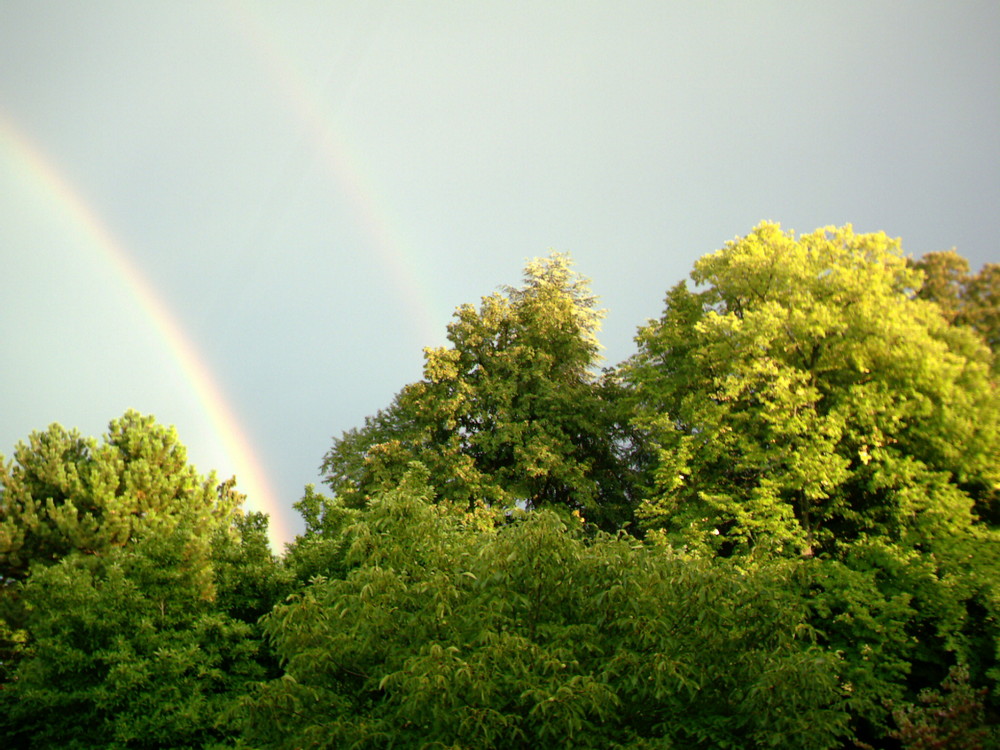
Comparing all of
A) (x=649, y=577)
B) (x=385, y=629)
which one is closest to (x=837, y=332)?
(x=649, y=577)

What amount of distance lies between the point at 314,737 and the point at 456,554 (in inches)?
120

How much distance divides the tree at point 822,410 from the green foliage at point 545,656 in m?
8.69

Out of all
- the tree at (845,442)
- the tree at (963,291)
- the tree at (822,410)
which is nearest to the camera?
the tree at (845,442)

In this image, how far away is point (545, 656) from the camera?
27.2 ft

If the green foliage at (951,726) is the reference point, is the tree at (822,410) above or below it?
above

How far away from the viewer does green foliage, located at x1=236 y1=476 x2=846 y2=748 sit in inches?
322

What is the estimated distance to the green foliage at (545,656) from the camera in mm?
8188

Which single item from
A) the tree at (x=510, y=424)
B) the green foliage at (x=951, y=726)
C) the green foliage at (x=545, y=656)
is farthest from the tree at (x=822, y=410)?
the green foliage at (x=545, y=656)

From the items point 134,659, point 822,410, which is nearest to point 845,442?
point 822,410

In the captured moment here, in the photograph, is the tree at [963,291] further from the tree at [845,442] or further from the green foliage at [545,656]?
the green foliage at [545,656]

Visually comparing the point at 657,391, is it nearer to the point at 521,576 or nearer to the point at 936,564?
the point at 936,564

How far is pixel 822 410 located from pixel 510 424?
32.6 feet

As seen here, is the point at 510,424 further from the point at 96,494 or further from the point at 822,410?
the point at 96,494

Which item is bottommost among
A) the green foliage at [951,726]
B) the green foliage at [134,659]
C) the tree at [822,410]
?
the green foliage at [951,726]
